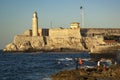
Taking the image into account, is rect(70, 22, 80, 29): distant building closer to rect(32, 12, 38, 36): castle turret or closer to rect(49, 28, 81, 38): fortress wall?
rect(49, 28, 81, 38): fortress wall

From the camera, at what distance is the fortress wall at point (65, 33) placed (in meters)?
129

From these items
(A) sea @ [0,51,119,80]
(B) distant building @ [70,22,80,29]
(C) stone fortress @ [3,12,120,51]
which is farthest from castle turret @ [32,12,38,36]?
(A) sea @ [0,51,119,80]

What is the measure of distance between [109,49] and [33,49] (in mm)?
65480

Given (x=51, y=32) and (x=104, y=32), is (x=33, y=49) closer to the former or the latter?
(x=51, y=32)

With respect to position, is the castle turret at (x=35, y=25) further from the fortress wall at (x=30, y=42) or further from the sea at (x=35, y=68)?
the sea at (x=35, y=68)

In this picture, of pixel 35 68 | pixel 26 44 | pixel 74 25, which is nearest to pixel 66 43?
pixel 26 44

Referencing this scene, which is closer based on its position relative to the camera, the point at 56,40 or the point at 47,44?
the point at 47,44

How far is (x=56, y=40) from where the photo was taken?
419ft

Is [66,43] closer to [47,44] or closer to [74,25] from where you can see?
[47,44]

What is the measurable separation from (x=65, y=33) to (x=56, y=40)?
4168 millimetres

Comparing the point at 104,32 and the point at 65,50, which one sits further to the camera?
the point at 104,32

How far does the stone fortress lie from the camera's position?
12562 cm

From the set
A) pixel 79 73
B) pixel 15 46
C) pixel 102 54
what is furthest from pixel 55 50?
pixel 79 73

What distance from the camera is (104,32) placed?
137 metres
